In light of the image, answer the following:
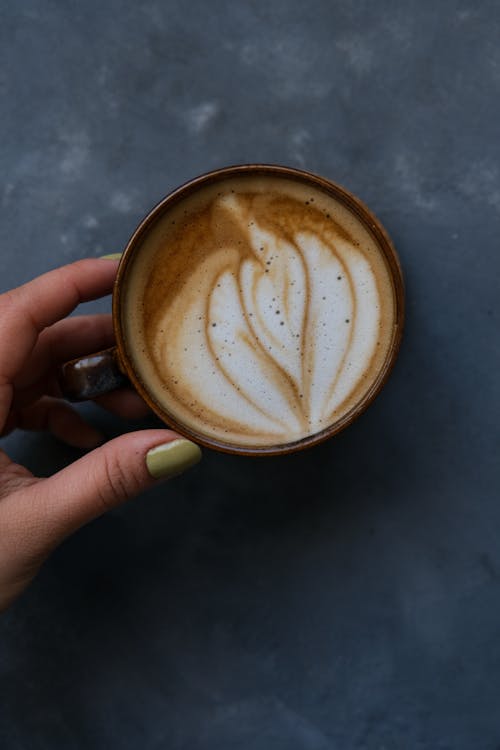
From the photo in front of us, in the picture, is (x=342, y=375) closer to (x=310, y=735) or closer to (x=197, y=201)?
(x=197, y=201)

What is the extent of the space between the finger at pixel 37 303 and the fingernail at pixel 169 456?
10.7 inches

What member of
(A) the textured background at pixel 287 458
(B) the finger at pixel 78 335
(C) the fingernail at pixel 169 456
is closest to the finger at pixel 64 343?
(B) the finger at pixel 78 335

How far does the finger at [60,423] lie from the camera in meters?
1.29

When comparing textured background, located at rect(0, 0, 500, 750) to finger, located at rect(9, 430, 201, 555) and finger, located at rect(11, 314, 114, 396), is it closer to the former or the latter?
finger, located at rect(11, 314, 114, 396)

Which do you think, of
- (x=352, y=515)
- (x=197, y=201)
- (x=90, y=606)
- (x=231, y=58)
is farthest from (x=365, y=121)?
(x=90, y=606)

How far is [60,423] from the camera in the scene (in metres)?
1.29

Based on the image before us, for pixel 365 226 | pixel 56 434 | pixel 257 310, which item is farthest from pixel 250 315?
pixel 56 434

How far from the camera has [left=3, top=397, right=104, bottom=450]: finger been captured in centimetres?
129

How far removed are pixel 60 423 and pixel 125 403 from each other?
4.4 inches

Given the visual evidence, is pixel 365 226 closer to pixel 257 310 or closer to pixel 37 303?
pixel 257 310

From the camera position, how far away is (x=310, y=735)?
4.20ft

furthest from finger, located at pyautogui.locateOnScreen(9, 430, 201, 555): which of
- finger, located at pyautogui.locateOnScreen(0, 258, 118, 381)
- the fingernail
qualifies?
finger, located at pyautogui.locateOnScreen(0, 258, 118, 381)

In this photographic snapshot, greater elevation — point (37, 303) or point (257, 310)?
point (37, 303)

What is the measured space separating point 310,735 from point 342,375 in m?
Answer: 0.60
